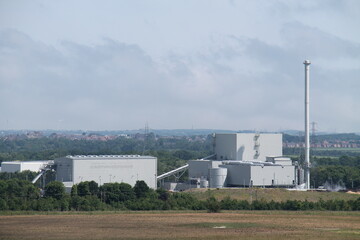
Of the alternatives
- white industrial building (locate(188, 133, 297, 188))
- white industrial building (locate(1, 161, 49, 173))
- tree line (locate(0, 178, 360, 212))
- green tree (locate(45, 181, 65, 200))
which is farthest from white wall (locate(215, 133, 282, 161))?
green tree (locate(45, 181, 65, 200))

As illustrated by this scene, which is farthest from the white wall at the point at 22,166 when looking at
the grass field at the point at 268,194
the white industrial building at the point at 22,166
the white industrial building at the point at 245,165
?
the grass field at the point at 268,194

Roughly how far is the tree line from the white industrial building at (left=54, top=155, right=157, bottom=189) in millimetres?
14298

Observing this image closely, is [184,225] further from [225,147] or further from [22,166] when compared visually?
[22,166]

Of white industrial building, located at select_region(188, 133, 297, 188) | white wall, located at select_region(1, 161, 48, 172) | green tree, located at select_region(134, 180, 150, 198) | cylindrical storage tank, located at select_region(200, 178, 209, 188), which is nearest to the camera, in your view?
green tree, located at select_region(134, 180, 150, 198)

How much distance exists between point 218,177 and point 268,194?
14.5 metres

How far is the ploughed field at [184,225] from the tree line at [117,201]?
7004mm

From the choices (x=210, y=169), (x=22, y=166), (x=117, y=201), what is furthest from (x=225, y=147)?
(x=22, y=166)

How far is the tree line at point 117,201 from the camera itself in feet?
311

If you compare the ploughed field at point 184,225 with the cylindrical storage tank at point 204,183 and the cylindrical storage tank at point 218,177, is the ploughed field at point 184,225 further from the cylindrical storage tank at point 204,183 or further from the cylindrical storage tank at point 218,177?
the cylindrical storage tank at point 218,177

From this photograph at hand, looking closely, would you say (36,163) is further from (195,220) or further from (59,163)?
(195,220)

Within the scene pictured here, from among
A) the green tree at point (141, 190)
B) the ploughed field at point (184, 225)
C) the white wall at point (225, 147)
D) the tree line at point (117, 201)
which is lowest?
the ploughed field at point (184, 225)

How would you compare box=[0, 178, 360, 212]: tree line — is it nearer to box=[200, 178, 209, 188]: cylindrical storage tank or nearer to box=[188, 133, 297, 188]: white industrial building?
box=[200, 178, 209, 188]: cylindrical storage tank

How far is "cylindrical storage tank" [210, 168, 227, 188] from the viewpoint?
133250 mm

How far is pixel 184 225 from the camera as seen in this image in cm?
7431
